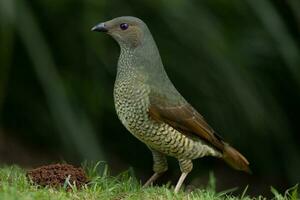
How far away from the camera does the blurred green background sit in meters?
8.95

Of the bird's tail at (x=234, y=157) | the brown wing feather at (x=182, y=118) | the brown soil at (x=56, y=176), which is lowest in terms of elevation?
the bird's tail at (x=234, y=157)

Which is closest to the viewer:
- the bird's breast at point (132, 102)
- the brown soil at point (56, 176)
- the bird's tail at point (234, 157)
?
the brown soil at point (56, 176)

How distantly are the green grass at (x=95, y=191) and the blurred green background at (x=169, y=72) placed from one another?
8.44ft

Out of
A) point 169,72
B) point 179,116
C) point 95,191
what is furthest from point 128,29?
point 169,72

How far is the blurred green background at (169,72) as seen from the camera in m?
8.95

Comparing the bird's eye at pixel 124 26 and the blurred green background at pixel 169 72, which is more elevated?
the bird's eye at pixel 124 26

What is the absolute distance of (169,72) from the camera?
9.64m

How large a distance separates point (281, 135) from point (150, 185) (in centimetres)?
362

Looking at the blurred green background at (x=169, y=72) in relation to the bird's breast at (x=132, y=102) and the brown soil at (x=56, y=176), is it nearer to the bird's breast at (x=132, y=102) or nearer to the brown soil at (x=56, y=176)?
the bird's breast at (x=132, y=102)

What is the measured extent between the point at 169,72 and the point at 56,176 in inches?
157

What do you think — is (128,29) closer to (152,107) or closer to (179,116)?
(152,107)

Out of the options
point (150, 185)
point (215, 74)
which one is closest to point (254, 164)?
point (215, 74)

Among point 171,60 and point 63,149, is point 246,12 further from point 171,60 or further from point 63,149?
point 63,149

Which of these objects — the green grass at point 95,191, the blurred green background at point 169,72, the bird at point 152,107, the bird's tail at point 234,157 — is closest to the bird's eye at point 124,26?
the bird at point 152,107
